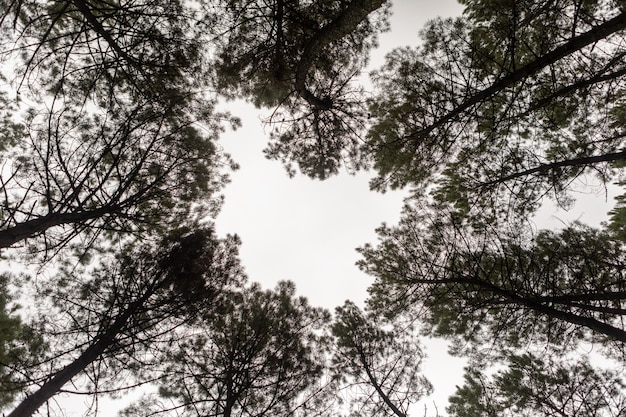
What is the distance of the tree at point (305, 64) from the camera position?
16.6ft

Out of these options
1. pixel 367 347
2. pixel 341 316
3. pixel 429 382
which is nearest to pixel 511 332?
pixel 429 382

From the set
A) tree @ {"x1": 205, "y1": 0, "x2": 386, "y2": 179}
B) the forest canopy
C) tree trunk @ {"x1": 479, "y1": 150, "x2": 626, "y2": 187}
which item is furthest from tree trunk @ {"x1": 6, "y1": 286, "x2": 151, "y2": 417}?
tree trunk @ {"x1": 479, "y1": 150, "x2": 626, "y2": 187}

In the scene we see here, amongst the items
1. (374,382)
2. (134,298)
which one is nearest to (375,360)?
(374,382)

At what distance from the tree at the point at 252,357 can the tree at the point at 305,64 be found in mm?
3424

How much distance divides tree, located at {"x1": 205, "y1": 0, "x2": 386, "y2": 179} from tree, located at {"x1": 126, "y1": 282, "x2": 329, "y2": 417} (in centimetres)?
342

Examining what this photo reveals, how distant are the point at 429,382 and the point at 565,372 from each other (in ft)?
9.47

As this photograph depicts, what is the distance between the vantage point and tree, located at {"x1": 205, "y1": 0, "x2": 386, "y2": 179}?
505 cm

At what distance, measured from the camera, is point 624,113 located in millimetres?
5203

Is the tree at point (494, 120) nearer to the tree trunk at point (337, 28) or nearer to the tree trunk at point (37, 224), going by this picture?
the tree trunk at point (337, 28)

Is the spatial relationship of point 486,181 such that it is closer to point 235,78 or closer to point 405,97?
point 405,97

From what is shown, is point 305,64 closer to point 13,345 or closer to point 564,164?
point 564,164

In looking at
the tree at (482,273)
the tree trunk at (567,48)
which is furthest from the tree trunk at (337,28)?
the tree at (482,273)

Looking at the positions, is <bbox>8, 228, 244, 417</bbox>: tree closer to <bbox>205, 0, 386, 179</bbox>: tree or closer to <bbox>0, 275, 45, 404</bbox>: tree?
<bbox>0, 275, 45, 404</bbox>: tree

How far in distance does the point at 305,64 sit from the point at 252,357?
5587 millimetres
